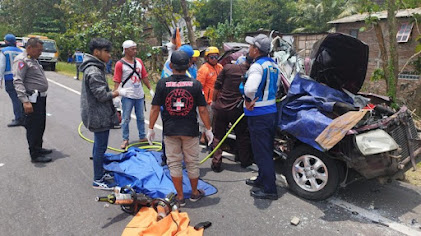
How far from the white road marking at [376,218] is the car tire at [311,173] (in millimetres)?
237

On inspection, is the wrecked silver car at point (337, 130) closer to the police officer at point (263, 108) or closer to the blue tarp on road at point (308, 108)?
the blue tarp on road at point (308, 108)

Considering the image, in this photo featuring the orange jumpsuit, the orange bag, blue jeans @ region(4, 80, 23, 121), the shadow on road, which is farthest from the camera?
blue jeans @ region(4, 80, 23, 121)

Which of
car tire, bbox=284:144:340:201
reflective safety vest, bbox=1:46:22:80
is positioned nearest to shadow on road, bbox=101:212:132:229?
car tire, bbox=284:144:340:201

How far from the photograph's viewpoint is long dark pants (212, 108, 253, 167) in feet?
16.1

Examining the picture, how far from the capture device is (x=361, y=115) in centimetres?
354

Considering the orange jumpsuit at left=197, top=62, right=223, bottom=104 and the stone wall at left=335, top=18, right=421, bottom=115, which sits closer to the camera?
the orange jumpsuit at left=197, top=62, right=223, bottom=104

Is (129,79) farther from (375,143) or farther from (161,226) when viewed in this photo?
(375,143)

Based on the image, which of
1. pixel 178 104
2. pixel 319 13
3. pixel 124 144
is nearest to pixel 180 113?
pixel 178 104

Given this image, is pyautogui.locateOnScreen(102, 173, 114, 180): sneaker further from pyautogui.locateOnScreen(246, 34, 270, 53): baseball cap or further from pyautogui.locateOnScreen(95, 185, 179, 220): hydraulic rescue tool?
pyautogui.locateOnScreen(246, 34, 270, 53): baseball cap

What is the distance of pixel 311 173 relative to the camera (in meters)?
3.94

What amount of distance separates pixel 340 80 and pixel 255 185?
1933 mm

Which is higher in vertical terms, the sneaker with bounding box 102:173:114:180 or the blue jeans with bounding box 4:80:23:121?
the blue jeans with bounding box 4:80:23:121

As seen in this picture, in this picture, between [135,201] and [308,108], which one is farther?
[308,108]

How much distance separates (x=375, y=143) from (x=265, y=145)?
4.09 ft
